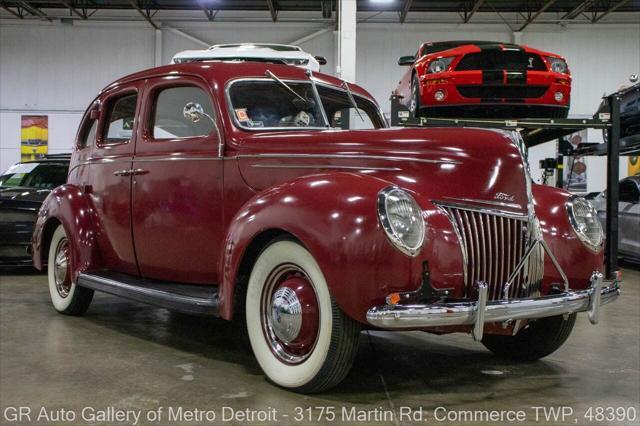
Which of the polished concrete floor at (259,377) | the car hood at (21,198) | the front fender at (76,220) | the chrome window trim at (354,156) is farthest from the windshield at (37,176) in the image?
the chrome window trim at (354,156)

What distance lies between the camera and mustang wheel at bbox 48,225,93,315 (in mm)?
4502

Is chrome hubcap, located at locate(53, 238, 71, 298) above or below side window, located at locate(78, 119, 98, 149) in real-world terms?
below

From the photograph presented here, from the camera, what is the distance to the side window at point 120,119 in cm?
407

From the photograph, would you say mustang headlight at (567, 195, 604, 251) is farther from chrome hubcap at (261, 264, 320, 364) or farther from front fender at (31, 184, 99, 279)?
front fender at (31, 184, 99, 279)

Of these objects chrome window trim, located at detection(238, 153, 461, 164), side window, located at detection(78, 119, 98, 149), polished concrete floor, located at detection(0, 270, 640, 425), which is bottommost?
polished concrete floor, located at detection(0, 270, 640, 425)

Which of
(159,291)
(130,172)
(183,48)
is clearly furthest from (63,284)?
(183,48)

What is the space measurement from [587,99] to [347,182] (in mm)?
16225

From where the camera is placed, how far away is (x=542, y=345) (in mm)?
3357

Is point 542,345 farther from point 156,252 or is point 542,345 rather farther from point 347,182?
point 156,252

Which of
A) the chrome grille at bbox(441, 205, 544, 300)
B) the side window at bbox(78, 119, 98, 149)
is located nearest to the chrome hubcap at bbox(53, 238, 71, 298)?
the side window at bbox(78, 119, 98, 149)

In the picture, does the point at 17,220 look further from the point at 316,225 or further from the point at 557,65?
the point at 557,65

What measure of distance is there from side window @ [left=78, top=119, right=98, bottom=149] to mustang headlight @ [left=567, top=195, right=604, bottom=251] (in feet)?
10.6

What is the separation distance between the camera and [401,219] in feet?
8.14

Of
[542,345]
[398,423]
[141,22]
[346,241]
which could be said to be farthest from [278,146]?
[141,22]
